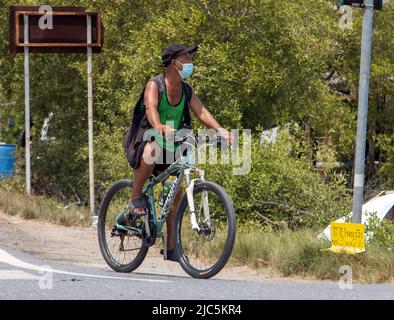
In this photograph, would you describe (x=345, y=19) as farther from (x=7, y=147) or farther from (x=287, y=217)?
(x=287, y=217)

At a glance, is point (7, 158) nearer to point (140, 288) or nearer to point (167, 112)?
point (167, 112)

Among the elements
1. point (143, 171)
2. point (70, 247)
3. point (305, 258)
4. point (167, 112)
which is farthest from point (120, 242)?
point (70, 247)

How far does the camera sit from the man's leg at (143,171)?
29.5 feet

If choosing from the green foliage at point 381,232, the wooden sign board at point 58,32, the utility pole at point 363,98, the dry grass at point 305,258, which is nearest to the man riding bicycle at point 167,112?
the dry grass at point 305,258

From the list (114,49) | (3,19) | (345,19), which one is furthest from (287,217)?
(345,19)

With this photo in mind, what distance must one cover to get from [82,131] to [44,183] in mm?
1253

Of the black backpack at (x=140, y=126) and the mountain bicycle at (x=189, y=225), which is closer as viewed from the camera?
the mountain bicycle at (x=189, y=225)

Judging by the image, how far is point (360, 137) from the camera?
35.3 feet

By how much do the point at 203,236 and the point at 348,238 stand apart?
6.01ft

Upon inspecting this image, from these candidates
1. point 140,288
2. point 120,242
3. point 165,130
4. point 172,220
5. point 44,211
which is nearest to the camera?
point 140,288

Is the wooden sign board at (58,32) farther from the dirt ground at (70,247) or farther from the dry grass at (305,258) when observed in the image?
the dry grass at (305,258)

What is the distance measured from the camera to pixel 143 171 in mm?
9125

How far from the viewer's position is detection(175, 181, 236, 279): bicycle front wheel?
8547mm

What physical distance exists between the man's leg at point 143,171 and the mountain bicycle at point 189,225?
0.30 feet
